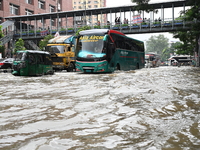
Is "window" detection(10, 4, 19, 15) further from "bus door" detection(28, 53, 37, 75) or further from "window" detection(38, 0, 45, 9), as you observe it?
"bus door" detection(28, 53, 37, 75)

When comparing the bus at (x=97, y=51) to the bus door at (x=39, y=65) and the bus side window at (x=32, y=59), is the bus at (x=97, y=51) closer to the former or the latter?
the bus door at (x=39, y=65)

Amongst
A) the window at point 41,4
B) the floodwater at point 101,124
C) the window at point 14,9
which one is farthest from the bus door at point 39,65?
the window at point 41,4

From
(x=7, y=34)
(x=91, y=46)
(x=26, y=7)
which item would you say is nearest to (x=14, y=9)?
(x=26, y=7)

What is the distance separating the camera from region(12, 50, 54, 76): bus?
51.9ft

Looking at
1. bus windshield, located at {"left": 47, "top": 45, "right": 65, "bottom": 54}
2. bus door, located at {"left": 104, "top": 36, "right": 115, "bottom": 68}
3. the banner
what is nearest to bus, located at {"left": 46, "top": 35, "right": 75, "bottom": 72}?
bus windshield, located at {"left": 47, "top": 45, "right": 65, "bottom": 54}

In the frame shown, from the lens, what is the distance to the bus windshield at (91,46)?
17.9 metres

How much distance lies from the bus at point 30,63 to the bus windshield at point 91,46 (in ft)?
8.38

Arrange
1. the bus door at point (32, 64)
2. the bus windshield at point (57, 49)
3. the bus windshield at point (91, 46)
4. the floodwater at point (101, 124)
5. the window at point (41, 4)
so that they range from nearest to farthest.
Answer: the floodwater at point (101, 124) → the bus door at point (32, 64) → the bus windshield at point (91, 46) → the bus windshield at point (57, 49) → the window at point (41, 4)

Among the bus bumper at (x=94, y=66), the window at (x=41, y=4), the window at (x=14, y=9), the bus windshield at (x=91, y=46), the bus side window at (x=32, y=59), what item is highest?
the window at (x=41, y=4)

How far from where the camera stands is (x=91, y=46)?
18.2 metres

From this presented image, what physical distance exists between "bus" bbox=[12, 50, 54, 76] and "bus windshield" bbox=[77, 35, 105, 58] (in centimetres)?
256

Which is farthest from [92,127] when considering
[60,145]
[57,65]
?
[57,65]

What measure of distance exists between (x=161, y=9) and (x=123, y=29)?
5.90 metres

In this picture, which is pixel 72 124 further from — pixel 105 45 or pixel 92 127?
pixel 105 45
